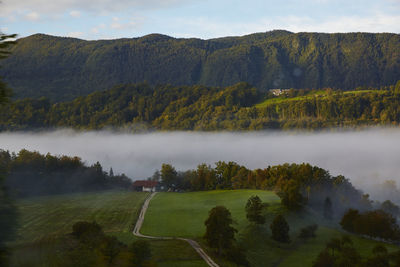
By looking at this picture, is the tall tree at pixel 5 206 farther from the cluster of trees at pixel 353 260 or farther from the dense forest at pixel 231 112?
the dense forest at pixel 231 112

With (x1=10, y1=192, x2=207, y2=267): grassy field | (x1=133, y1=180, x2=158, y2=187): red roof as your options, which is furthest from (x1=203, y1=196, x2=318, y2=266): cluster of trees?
(x1=133, y1=180, x2=158, y2=187): red roof

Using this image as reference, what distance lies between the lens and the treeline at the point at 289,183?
5374cm

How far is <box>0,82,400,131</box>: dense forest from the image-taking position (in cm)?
15638

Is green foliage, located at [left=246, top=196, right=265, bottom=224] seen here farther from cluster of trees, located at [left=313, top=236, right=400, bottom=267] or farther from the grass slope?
the grass slope

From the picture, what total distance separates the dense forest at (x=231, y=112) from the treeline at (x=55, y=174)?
66.9m

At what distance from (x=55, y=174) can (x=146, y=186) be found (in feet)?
79.5

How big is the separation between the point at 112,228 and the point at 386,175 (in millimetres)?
97804

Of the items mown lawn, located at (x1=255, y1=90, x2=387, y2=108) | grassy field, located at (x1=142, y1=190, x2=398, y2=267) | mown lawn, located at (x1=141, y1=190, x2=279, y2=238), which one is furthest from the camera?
mown lawn, located at (x1=255, y1=90, x2=387, y2=108)

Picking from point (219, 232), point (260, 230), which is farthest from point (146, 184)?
point (219, 232)

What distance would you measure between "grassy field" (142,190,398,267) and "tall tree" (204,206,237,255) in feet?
3.15

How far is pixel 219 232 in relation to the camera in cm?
3322

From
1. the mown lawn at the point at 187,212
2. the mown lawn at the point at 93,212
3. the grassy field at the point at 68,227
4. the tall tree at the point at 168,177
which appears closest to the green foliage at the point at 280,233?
the mown lawn at the point at 187,212

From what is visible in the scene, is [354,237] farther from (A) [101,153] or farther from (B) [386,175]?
(A) [101,153]

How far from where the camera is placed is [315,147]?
153m
